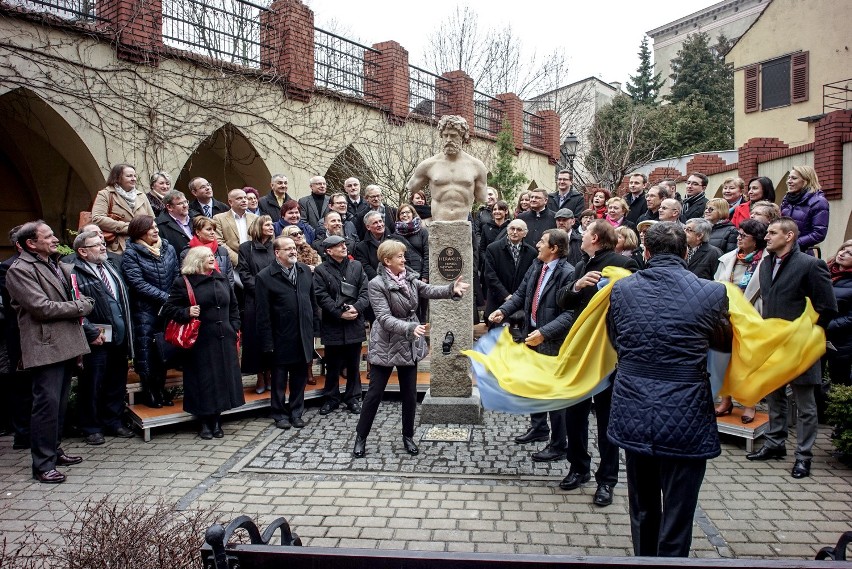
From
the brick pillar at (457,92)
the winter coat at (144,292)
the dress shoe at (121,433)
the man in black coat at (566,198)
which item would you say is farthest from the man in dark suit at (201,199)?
the brick pillar at (457,92)

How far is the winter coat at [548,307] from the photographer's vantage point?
5.82 meters

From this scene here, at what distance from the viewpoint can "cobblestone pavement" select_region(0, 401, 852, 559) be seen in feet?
15.8

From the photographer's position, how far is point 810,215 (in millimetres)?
8078

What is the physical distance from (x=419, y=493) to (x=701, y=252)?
4172mm

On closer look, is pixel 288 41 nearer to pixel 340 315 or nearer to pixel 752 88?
pixel 340 315

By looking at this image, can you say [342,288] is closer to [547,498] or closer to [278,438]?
[278,438]

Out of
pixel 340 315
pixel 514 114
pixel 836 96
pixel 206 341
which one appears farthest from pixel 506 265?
pixel 836 96

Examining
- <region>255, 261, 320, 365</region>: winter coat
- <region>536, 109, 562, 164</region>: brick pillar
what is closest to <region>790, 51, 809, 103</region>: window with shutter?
<region>536, 109, 562, 164</region>: brick pillar

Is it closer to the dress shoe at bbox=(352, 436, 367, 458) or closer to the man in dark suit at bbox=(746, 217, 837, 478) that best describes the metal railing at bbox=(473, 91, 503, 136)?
the man in dark suit at bbox=(746, 217, 837, 478)

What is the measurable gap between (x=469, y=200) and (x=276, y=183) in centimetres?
352

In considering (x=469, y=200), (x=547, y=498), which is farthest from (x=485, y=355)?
(x=469, y=200)

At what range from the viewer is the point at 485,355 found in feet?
19.0

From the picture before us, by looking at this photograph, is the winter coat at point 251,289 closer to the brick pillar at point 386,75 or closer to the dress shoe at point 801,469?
the dress shoe at point 801,469

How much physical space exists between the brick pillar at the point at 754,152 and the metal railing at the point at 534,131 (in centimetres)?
818
